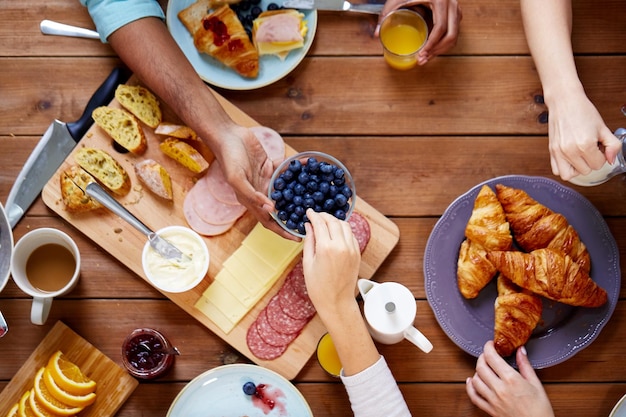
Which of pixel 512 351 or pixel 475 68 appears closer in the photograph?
pixel 512 351

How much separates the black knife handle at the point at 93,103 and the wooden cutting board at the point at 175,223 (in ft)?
0.11

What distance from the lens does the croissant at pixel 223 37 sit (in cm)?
193

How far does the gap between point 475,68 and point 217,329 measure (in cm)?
110

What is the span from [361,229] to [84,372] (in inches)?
35.5

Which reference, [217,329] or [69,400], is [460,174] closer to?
[217,329]

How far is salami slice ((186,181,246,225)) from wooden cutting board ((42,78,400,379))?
0.03 m

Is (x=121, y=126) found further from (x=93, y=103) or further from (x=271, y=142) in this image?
(x=271, y=142)

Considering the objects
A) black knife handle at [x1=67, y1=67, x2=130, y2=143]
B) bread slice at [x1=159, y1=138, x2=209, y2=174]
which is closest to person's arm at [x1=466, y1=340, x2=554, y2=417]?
bread slice at [x1=159, y1=138, x2=209, y2=174]

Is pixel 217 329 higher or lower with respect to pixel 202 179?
lower

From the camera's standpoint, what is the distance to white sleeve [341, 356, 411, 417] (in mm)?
1695

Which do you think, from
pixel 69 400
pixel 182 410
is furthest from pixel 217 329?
pixel 69 400

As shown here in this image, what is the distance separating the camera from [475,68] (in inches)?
78.8

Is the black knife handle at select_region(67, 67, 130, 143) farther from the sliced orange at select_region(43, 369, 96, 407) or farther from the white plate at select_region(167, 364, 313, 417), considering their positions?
the white plate at select_region(167, 364, 313, 417)

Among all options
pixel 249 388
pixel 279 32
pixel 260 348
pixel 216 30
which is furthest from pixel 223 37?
pixel 249 388
